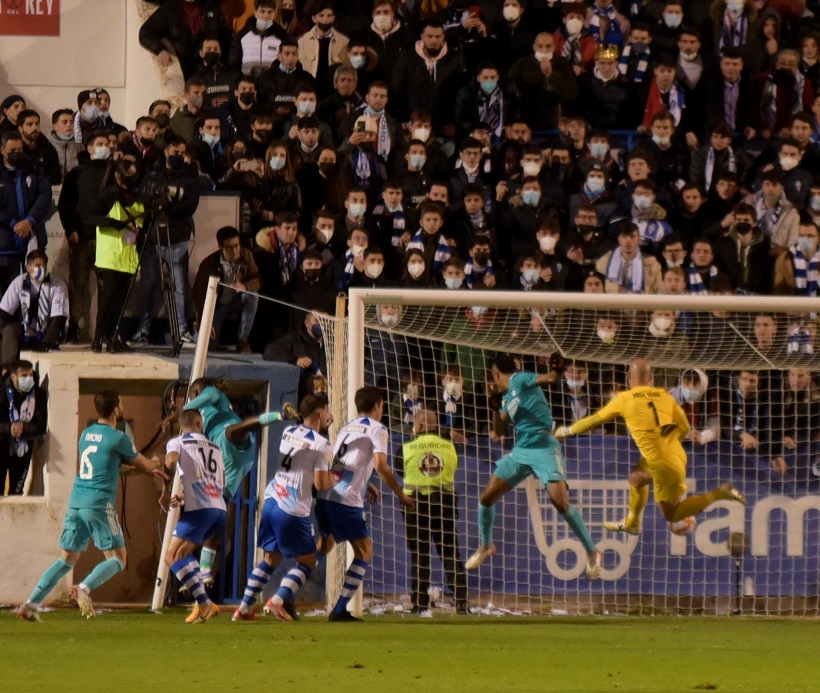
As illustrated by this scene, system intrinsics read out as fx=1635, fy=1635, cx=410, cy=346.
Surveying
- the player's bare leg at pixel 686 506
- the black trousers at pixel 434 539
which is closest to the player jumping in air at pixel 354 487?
the black trousers at pixel 434 539

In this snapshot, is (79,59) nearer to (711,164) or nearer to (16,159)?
(16,159)

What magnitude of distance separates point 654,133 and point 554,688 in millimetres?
7958

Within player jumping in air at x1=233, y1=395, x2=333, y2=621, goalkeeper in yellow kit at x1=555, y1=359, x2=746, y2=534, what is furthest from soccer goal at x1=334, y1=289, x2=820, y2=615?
player jumping in air at x1=233, y1=395, x2=333, y2=621

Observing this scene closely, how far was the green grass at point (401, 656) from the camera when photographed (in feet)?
24.0

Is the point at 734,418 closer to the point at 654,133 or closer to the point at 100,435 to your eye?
the point at 654,133

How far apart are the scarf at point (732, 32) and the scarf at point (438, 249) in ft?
13.1

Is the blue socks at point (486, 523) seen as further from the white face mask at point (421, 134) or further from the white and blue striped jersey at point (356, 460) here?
the white face mask at point (421, 134)

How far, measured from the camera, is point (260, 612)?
38.0ft

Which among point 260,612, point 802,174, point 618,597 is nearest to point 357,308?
point 260,612

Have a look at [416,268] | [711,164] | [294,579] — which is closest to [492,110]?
[711,164]

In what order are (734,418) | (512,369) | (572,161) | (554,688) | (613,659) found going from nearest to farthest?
(554,688)
(613,659)
(512,369)
(734,418)
(572,161)

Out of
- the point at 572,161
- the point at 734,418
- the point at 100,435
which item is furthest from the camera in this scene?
the point at 572,161

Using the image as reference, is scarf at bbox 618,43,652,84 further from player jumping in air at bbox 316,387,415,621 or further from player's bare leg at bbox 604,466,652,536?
player jumping in air at bbox 316,387,415,621

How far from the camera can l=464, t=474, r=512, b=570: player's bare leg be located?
1138 cm
